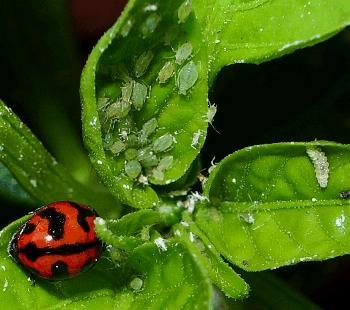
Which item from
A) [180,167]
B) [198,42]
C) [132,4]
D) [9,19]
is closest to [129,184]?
[180,167]

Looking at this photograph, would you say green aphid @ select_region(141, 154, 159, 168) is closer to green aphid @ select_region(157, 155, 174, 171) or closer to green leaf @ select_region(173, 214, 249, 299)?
green aphid @ select_region(157, 155, 174, 171)

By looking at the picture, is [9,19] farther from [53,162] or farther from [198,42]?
[198,42]

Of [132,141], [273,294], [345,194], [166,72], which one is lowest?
[273,294]

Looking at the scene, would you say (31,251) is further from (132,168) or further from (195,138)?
(195,138)

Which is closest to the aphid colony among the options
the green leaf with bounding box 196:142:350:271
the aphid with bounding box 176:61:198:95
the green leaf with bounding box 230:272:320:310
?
the aphid with bounding box 176:61:198:95

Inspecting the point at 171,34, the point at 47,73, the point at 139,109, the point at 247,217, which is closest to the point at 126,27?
the point at 171,34

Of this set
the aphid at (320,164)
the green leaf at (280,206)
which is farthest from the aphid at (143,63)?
the aphid at (320,164)
